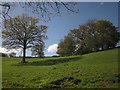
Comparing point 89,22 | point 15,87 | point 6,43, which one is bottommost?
point 15,87

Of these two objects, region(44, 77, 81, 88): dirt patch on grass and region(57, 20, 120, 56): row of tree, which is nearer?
region(44, 77, 81, 88): dirt patch on grass

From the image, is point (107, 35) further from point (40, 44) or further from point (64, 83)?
point (64, 83)

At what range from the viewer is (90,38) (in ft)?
175

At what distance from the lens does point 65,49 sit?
5759 cm

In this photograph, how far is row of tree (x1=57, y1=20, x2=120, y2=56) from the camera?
51.9 metres

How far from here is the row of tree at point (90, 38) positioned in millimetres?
51875

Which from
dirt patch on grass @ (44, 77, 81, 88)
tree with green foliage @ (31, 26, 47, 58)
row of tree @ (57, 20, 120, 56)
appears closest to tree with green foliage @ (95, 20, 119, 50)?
row of tree @ (57, 20, 120, 56)

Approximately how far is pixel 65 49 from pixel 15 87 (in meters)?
39.1

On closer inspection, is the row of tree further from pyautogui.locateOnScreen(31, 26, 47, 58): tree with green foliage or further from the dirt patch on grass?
the dirt patch on grass

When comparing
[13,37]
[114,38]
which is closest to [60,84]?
[13,37]

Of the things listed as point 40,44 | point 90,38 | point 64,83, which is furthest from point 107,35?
point 64,83

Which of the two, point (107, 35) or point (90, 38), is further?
point (90, 38)

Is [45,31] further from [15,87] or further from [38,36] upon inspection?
[15,87]

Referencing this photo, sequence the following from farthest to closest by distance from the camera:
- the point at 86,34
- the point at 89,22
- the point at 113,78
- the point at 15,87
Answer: the point at 86,34, the point at 89,22, the point at 113,78, the point at 15,87
